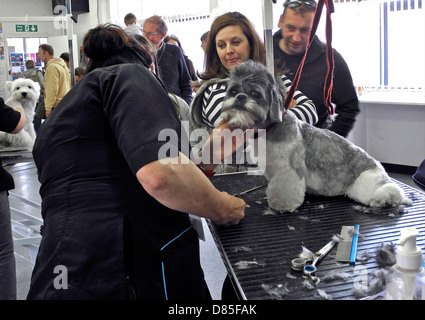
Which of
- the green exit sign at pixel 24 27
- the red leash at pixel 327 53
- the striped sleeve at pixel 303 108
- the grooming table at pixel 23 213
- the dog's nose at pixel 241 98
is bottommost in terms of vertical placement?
the grooming table at pixel 23 213

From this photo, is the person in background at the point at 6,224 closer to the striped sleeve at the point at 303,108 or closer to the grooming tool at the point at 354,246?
the striped sleeve at the point at 303,108

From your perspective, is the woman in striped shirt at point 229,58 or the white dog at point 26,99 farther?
the white dog at point 26,99

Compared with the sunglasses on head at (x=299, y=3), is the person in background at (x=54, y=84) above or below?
below

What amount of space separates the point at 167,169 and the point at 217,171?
116 centimetres

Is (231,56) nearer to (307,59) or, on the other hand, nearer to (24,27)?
(307,59)

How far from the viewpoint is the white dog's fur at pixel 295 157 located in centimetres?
123

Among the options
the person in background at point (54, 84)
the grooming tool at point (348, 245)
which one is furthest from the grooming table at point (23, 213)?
the grooming tool at point (348, 245)

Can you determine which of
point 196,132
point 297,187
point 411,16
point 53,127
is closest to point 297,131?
point 297,187

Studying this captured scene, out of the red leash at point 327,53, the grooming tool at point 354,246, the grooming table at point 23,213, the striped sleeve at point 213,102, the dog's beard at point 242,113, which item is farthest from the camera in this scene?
→ the grooming table at point 23,213

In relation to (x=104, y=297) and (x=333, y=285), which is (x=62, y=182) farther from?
(x=333, y=285)

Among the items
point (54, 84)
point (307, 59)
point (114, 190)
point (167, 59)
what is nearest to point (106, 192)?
point (114, 190)

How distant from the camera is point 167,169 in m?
0.80

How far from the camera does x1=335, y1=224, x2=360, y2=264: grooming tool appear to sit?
3.12ft

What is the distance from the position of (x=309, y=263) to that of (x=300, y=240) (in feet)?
0.51
